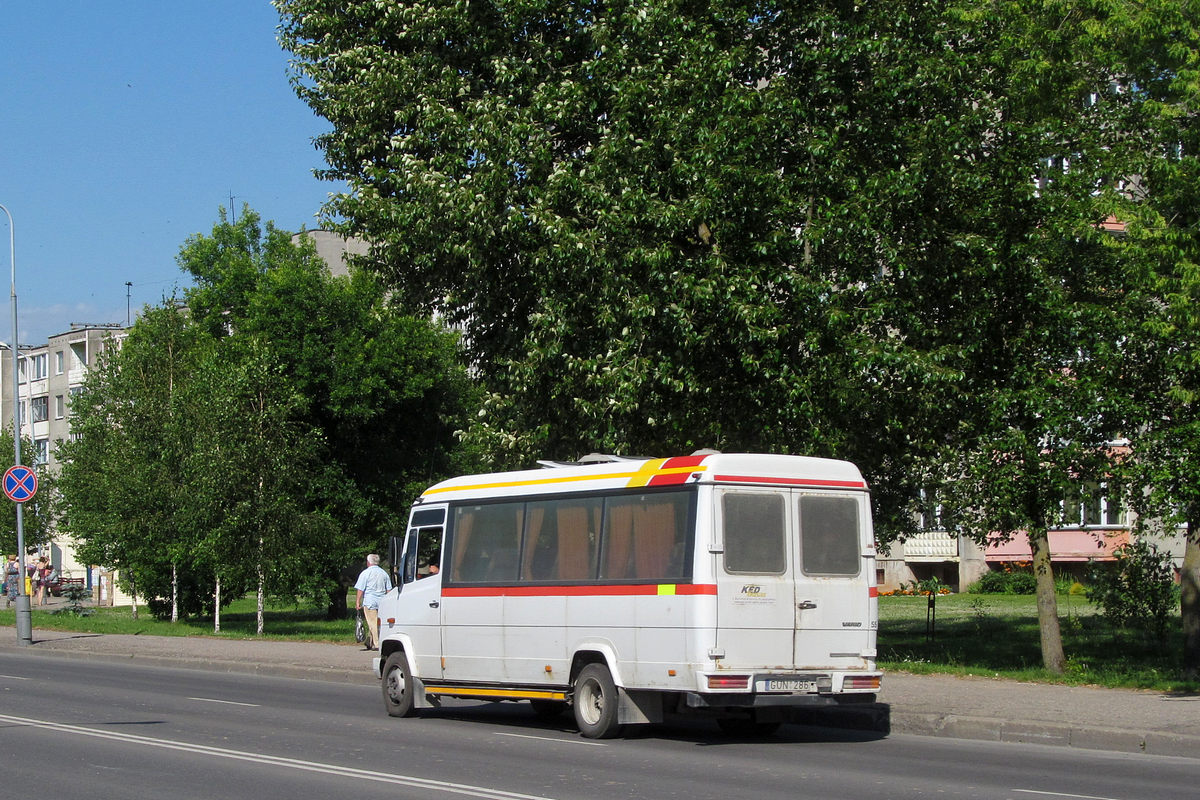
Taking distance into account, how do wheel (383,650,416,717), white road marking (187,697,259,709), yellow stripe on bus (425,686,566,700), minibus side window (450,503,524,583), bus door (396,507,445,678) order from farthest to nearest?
white road marking (187,697,259,709)
wheel (383,650,416,717)
bus door (396,507,445,678)
minibus side window (450,503,524,583)
yellow stripe on bus (425,686,566,700)

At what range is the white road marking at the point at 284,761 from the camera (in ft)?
32.2

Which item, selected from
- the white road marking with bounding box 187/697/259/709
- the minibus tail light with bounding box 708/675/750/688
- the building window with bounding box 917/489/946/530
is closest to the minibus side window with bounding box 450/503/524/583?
the minibus tail light with bounding box 708/675/750/688

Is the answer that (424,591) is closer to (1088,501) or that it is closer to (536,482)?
(536,482)

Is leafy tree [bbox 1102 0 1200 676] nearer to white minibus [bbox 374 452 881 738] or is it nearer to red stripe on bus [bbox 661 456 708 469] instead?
white minibus [bbox 374 452 881 738]

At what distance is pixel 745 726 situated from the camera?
14.7 m

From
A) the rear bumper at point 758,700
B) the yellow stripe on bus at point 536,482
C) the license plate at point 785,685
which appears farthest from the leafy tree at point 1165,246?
the yellow stripe on bus at point 536,482

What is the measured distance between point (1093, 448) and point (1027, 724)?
227 inches

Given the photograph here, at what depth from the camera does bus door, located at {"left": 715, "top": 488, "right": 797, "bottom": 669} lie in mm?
13000

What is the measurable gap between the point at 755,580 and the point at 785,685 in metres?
1.02

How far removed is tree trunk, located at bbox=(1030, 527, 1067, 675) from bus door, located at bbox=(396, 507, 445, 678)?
26.8 ft

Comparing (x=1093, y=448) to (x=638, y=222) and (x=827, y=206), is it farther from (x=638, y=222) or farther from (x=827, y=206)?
(x=638, y=222)

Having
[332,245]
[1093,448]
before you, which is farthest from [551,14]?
[332,245]

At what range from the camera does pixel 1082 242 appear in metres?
18.8

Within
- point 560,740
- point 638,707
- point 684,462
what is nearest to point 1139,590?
point 638,707
